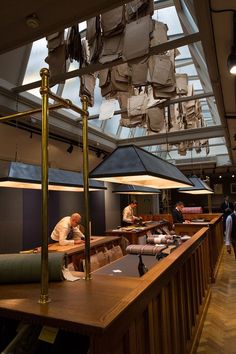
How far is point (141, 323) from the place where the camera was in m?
1.74

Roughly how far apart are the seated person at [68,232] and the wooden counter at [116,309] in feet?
8.95

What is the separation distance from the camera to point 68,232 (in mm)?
5285

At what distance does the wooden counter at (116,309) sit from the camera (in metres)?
1.28

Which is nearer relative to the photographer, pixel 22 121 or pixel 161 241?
pixel 161 241

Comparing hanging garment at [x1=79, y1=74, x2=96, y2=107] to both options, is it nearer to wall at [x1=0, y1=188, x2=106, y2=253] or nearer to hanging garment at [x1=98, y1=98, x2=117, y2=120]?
hanging garment at [x1=98, y1=98, x2=117, y2=120]

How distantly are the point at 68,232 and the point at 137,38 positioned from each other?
3.48m

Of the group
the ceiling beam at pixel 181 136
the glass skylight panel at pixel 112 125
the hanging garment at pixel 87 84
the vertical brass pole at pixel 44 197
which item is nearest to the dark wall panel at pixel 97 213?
the glass skylight panel at pixel 112 125

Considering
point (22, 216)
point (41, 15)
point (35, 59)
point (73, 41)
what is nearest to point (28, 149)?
point (22, 216)

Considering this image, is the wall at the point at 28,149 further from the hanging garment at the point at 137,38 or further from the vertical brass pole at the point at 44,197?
the vertical brass pole at the point at 44,197

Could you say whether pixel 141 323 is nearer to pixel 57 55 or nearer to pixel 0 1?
pixel 0 1

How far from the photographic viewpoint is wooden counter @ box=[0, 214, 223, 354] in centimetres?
128

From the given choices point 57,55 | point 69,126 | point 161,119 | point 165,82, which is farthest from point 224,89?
point 69,126

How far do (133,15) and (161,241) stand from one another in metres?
3.17

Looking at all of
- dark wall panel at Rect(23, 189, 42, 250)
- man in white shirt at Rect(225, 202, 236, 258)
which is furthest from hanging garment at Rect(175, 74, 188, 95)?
dark wall panel at Rect(23, 189, 42, 250)
